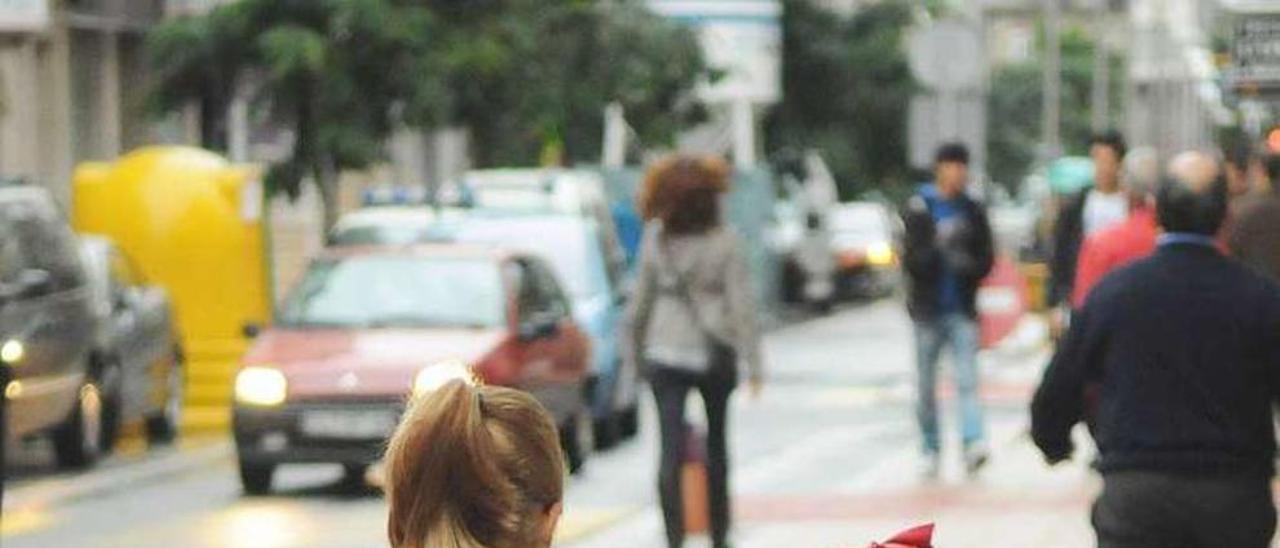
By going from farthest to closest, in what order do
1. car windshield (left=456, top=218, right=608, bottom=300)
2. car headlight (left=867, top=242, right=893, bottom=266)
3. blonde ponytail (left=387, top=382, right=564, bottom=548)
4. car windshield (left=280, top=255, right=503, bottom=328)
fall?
car headlight (left=867, top=242, right=893, bottom=266) → car windshield (left=456, top=218, right=608, bottom=300) → car windshield (left=280, top=255, right=503, bottom=328) → blonde ponytail (left=387, top=382, right=564, bottom=548)

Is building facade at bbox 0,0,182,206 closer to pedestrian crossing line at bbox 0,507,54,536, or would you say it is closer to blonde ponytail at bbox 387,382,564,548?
pedestrian crossing line at bbox 0,507,54,536

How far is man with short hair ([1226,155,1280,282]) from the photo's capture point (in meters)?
15.9

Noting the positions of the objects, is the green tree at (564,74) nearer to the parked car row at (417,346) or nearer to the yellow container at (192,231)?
the yellow container at (192,231)

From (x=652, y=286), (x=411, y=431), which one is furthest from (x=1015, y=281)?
(x=411, y=431)

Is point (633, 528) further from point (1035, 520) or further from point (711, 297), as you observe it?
point (711, 297)

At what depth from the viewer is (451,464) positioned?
15.7 feet

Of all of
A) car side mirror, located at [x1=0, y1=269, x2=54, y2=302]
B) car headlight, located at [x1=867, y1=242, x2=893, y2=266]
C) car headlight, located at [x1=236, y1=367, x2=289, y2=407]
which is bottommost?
car headlight, located at [x1=867, y1=242, x2=893, y2=266]

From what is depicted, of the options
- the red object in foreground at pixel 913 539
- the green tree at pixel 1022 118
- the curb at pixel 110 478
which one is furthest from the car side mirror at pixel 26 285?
the green tree at pixel 1022 118

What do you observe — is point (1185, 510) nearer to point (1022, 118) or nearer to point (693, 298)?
point (693, 298)

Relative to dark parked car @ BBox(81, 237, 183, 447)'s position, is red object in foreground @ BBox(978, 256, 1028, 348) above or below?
below

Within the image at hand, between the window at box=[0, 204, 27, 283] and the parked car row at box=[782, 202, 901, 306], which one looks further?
the parked car row at box=[782, 202, 901, 306]

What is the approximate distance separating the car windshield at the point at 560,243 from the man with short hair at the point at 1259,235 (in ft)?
34.1

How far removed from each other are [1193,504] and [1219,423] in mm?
203

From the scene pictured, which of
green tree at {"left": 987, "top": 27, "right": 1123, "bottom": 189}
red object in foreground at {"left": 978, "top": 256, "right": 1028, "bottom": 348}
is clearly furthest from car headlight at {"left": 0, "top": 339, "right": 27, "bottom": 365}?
green tree at {"left": 987, "top": 27, "right": 1123, "bottom": 189}
